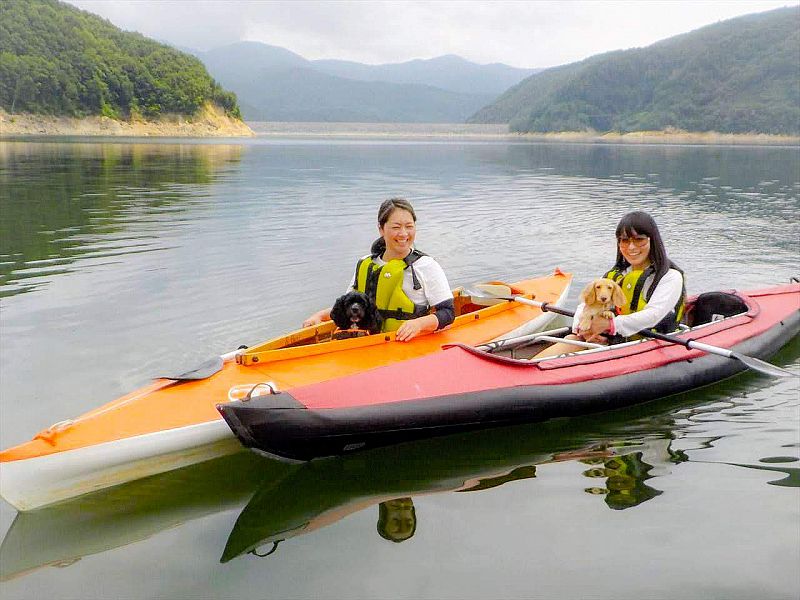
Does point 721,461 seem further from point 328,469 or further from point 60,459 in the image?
point 60,459

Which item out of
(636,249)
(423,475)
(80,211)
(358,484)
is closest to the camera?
(358,484)

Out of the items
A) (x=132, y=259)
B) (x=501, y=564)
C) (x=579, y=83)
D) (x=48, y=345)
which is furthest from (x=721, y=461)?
(x=579, y=83)

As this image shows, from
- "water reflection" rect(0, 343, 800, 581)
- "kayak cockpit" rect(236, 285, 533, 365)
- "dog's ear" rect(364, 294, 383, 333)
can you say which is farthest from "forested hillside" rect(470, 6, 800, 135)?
"kayak cockpit" rect(236, 285, 533, 365)

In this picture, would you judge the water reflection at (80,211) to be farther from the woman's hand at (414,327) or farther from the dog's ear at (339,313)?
the woman's hand at (414,327)

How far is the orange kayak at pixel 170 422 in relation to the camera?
4.47 metres

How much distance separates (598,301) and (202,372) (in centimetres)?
359

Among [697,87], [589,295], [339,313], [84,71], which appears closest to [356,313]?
[339,313]

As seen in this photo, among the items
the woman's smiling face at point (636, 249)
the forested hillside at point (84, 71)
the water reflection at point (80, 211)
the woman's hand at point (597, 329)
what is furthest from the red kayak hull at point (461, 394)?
the forested hillside at point (84, 71)

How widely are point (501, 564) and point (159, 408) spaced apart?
2562 millimetres

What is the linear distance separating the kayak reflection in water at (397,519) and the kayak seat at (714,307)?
4812mm

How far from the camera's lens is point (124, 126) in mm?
82875

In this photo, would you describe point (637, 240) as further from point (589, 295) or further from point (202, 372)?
point (202, 372)

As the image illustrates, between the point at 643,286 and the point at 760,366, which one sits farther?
the point at 643,286

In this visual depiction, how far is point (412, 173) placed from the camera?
34812 millimetres
